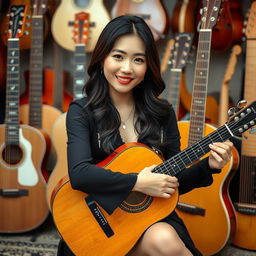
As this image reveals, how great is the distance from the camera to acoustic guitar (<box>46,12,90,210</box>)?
8.52 ft

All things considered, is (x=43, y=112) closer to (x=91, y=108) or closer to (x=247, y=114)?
(x=91, y=108)

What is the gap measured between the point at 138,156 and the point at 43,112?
133 cm

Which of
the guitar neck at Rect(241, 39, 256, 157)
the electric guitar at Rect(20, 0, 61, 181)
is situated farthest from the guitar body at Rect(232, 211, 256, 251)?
the electric guitar at Rect(20, 0, 61, 181)

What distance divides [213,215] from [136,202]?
77 centimetres

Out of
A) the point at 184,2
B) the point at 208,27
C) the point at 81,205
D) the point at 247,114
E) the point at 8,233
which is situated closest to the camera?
the point at 247,114

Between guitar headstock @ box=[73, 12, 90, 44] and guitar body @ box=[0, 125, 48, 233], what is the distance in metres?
0.69

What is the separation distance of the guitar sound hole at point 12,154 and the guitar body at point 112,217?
1.07 metres

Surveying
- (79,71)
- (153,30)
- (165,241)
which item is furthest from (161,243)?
(153,30)

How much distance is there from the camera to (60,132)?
2.64 meters

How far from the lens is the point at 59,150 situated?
264cm

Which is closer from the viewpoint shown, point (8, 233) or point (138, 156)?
point (138, 156)

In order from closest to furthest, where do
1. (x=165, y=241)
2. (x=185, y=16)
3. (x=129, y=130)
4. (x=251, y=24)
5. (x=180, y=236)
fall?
(x=165, y=241) < (x=180, y=236) < (x=129, y=130) < (x=251, y=24) < (x=185, y=16)

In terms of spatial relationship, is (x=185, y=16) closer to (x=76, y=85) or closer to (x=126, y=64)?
(x=76, y=85)

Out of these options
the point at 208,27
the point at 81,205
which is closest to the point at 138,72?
the point at 81,205
